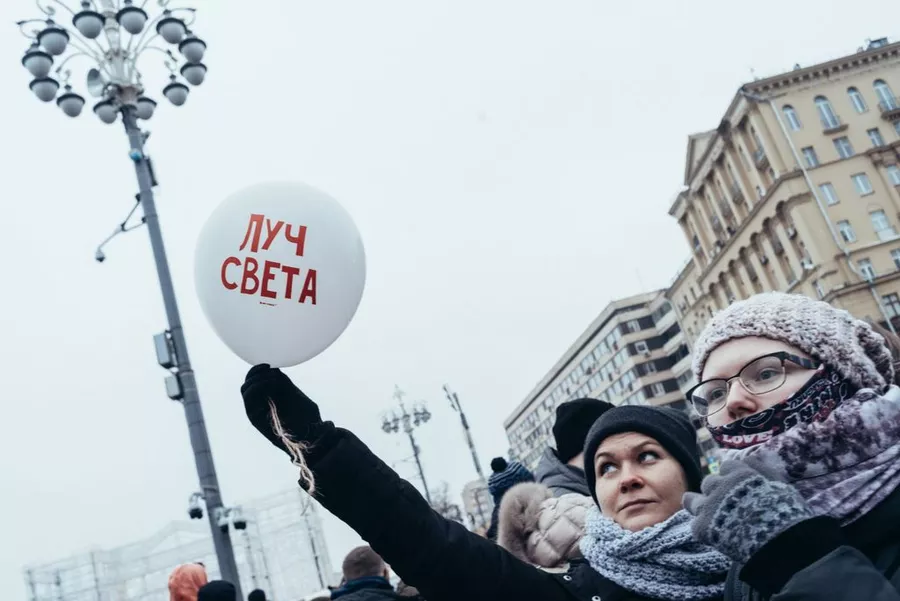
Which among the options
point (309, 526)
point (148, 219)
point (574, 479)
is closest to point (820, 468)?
point (574, 479)

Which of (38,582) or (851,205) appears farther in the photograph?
(851,205)

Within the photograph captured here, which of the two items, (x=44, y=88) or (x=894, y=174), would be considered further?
(x=894, y=174)

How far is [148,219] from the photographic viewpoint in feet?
29.1

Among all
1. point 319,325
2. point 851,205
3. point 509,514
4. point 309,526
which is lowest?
point 509,514

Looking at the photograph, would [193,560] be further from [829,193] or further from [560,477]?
[829,193]

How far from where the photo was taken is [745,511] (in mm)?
1425

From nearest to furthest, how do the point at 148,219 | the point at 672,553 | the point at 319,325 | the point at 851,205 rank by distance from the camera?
the point at 672,553 < the point at 319,325 < the point at 148,219 < the point at 851,205

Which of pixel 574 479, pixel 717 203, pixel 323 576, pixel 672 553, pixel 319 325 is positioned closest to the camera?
pixel 672 553

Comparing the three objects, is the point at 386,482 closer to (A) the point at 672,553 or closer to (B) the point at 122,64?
(A) the point at 672,553

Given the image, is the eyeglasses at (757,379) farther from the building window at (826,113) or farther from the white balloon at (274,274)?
the building window at (826,113)

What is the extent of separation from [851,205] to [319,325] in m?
47.7

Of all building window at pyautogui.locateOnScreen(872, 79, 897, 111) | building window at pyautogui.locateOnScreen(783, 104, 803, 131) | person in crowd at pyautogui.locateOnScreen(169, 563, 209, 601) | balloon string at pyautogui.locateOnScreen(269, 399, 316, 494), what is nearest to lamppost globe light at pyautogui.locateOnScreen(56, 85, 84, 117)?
person in crowd at pyautogui.locateOnScreen(169, 563, 209, 601)

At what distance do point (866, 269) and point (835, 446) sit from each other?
150 feet

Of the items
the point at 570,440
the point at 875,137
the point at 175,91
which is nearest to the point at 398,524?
the point at 570,440
